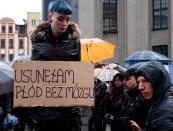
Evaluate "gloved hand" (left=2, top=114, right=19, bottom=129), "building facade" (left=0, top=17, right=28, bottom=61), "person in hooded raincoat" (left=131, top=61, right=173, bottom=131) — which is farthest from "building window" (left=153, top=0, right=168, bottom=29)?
"building facade" (left=0, top=17, right=28, bottom=61)

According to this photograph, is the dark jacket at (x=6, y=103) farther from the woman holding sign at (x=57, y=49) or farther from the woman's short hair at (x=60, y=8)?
the woman's short hair at (x=60, y=8)

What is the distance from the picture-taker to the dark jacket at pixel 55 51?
5.06 meters

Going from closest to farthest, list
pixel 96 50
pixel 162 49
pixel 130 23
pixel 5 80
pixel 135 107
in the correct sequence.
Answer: pixel 5 80 → pixel 135 107 → pixel 96 50 → pixel 162 49 → pixel 130 23

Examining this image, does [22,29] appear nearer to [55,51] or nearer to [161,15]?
[161,15]

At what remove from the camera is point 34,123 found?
5074 millimetres

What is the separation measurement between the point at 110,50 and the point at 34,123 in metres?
12.1

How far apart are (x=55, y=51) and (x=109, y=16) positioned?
39345 mm

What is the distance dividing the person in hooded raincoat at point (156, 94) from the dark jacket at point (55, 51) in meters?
1.30

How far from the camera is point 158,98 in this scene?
3750 mm

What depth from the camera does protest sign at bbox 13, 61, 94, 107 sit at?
16.6 feet

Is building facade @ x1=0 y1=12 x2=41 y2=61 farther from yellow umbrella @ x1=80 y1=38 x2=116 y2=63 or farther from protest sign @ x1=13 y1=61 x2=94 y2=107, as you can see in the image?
protest sign @ x1=13 y1=61 x2=94 y2=107

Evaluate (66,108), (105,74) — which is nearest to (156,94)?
(66,108)

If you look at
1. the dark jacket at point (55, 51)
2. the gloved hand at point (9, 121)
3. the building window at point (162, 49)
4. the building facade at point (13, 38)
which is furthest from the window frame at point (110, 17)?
the building facade at point (13, 38)

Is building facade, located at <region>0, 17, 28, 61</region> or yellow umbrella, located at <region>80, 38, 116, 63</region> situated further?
building facade, located at <region>0, 17, 28, 61</region>
